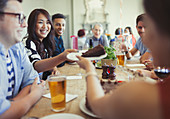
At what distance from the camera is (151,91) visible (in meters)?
0.42

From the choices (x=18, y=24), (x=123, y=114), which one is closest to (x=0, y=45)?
(x=18, y=24)

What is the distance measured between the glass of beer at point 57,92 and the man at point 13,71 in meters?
0.13

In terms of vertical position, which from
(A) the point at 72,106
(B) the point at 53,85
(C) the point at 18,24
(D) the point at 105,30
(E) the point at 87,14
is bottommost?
(A) the point at 72,106

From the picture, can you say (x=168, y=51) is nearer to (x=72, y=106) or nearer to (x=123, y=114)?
(x=123, y=114)

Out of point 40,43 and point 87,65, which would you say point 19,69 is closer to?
point 87,65

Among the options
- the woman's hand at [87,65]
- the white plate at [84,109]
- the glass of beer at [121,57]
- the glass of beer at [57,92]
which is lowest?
the white plate at [84,109]

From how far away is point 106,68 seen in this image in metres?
1.46

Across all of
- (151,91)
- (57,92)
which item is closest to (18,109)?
(57,92)

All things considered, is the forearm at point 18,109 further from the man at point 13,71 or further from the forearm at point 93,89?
the forearm at point 93,89

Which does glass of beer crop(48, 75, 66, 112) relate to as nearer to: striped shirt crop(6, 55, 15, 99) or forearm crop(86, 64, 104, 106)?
forearm crop(86, 64, 104, 106)

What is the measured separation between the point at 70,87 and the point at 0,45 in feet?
1.91

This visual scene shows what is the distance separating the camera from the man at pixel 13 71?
0.76 meters

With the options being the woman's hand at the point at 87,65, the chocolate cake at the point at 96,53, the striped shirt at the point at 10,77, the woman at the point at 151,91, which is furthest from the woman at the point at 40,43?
the woman at the point at 151,91

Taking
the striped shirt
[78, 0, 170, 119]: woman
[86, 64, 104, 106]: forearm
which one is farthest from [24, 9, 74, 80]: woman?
[78, 0, 170, 119]: woman
